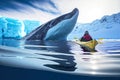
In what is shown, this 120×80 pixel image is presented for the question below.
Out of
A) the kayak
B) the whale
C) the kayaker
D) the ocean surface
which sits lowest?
the ocean surface

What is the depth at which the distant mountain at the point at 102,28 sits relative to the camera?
2.91m

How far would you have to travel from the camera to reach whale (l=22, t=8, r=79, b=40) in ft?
9.39

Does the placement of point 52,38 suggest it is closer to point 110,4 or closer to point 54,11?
point 54,11

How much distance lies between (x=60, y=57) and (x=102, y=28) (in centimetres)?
51

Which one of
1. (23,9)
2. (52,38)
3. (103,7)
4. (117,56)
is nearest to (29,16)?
(23,9)

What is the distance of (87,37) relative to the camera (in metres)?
2.95

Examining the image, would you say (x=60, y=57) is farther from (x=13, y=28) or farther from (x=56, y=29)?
(x=13, y=28)

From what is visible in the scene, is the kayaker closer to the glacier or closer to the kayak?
the kayak

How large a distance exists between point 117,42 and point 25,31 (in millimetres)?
913

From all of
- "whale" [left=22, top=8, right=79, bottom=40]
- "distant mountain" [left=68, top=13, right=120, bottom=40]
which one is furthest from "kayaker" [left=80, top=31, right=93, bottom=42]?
"whale" [left=22, top=8, right=79, bottom=40]

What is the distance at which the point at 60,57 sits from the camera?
2891 millimetres

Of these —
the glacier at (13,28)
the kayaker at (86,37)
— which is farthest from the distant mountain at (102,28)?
the glacier at (13,28)

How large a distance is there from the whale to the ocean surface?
2.2 inches

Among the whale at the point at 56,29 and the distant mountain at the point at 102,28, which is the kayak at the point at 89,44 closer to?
the distant mountain at the point at 102,28
